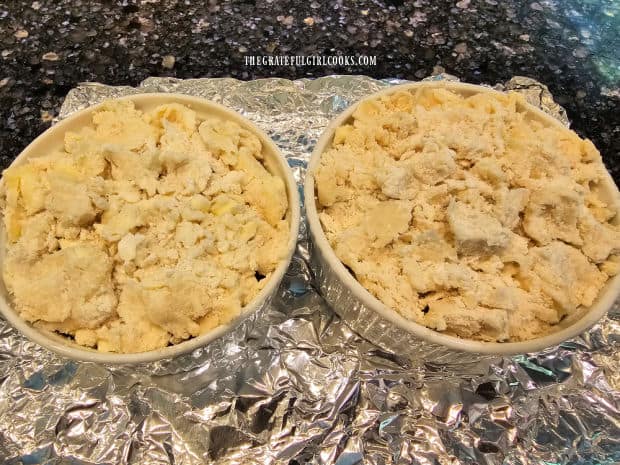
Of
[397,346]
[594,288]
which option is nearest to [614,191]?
[594,288]

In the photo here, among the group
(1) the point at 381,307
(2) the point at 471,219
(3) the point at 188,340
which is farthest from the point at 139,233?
(2) the point at 471,219

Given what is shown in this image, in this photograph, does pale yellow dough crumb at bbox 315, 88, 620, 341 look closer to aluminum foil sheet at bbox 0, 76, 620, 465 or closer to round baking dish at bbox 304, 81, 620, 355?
round baking dish at bbox 304, 81, 620, 355

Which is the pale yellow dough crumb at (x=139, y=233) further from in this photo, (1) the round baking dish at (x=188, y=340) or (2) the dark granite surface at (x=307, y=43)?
(2) the dark granite surface at (x=307, y=43)

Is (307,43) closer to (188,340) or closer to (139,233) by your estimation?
(139,233)

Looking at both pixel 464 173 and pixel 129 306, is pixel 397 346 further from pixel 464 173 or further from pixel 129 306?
pixel 129 306

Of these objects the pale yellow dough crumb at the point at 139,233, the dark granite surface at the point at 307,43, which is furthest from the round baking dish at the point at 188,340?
the dark granite surface at the point at 307,43

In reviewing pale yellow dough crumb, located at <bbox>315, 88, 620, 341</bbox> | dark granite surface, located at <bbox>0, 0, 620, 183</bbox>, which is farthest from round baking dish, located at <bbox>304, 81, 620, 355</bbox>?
dark granite surface, located at <bbox>0, 0, 620, 183</bbox>
